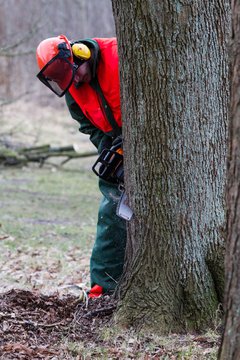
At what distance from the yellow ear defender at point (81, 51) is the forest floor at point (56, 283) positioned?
68.0 inches

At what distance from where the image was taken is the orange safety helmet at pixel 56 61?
4.50m

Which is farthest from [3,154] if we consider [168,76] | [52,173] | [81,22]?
[168,76]

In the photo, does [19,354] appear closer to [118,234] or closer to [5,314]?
[5,314]

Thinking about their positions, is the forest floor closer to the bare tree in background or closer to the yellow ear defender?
the yellow ear defender

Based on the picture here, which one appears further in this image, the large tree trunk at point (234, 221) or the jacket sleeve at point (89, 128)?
the jacket sleeve at point (89, 128)

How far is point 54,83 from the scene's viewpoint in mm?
4719

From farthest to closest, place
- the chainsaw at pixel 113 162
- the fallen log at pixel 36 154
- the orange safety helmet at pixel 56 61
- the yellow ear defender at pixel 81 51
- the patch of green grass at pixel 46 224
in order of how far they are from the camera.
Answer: the fallen log at pixel 36 154 < the patch of green grass at pixel 46 224 < the chainsaw at pixel 113 162 < the yellow ear defender at pixel 81 51 < the orange safety helmet at pixel 56 61

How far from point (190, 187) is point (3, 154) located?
1471cm

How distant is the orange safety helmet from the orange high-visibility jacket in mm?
291

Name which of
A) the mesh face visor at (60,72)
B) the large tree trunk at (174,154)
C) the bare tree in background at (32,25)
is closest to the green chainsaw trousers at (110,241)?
the mesh face visor at (60,72)

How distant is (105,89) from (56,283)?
2.60 m

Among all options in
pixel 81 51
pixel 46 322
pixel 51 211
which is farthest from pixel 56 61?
pixel 51 211

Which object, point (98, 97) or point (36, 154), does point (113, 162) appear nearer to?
point (98, 97)

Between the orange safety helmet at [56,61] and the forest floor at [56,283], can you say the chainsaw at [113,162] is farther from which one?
→ the forest floor at [56,283]
